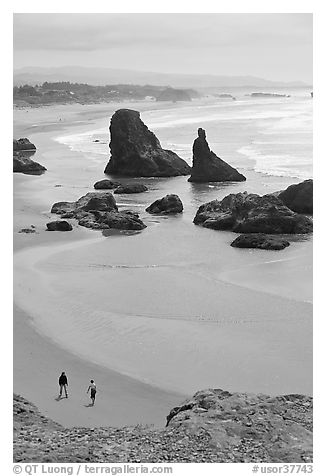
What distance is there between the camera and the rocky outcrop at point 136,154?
43750 mm

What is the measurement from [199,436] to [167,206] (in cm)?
2097

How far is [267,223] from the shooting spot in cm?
2808

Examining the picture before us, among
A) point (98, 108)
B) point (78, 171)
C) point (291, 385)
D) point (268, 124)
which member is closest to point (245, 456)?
point (291, 385)

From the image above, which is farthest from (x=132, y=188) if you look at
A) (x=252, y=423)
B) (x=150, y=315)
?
(x=252, y=423)

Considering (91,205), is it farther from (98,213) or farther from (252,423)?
(252,423)

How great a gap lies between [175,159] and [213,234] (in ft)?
57.3

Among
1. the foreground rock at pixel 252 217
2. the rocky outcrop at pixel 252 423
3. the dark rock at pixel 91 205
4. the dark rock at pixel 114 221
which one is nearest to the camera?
the rocky outcrop at pixel 252 423

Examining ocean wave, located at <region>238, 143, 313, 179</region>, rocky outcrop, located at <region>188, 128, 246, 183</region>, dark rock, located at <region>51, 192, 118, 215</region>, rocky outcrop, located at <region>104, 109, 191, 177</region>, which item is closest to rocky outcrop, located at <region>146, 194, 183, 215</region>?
dark rock, located at <region>51, 192, 118, 215</region>

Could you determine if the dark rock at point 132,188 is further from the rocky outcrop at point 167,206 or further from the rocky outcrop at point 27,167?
the rocky outcrop at point 27,167

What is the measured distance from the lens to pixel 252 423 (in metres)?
11.9

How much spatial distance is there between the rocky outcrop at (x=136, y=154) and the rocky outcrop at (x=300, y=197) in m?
13.5

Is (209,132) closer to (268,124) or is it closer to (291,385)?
(268,124)

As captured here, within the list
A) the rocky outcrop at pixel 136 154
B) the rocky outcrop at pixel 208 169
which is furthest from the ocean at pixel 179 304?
the rocky outcrop at pixel 136 154

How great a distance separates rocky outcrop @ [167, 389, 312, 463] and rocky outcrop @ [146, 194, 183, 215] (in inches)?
756
